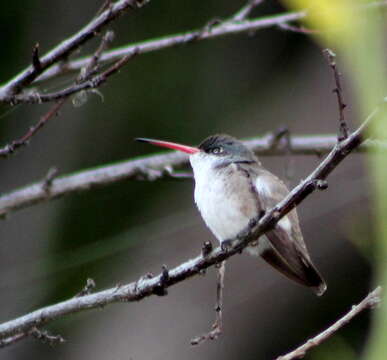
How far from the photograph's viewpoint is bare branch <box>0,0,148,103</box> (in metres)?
2.62

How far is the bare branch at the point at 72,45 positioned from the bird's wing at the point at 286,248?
1.02 metres

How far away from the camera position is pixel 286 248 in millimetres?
3109

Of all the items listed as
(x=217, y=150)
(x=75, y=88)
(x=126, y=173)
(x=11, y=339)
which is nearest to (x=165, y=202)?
(x=126, y=173)

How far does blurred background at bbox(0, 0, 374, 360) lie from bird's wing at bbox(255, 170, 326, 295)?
8.66ft

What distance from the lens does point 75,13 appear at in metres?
7.91

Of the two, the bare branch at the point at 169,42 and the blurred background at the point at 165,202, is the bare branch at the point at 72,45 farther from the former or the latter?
the blurred background at the point at 165,202

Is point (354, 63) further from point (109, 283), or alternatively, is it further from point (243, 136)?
point (243, 136)

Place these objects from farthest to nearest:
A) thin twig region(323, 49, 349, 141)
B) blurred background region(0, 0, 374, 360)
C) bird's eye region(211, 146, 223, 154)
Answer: blurred background region(0, 0, 374, 360), bird's eye region(211, 146, 223, 154), thin twig region(323, 49, 349, 141)

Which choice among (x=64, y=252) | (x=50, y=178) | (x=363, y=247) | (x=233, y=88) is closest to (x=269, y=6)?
(x=233, y=88)

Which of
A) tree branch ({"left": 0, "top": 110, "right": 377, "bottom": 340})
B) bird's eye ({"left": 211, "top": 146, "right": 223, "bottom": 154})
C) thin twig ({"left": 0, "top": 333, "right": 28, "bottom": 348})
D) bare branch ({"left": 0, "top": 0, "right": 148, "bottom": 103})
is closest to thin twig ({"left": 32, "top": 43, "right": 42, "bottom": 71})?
bare branch ({"left": 0, "top": 0, "right": 148, "bottom": 103})

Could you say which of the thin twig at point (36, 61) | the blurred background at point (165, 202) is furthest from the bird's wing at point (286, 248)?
the blurred background at point (165, 202)

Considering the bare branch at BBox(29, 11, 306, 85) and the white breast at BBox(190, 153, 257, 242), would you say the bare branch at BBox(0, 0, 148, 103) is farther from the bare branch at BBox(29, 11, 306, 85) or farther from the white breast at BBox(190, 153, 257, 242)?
the white breast at BBox(190, 153, 257, 242)

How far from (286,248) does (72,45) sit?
46.8 inches

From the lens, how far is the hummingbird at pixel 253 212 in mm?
3148
